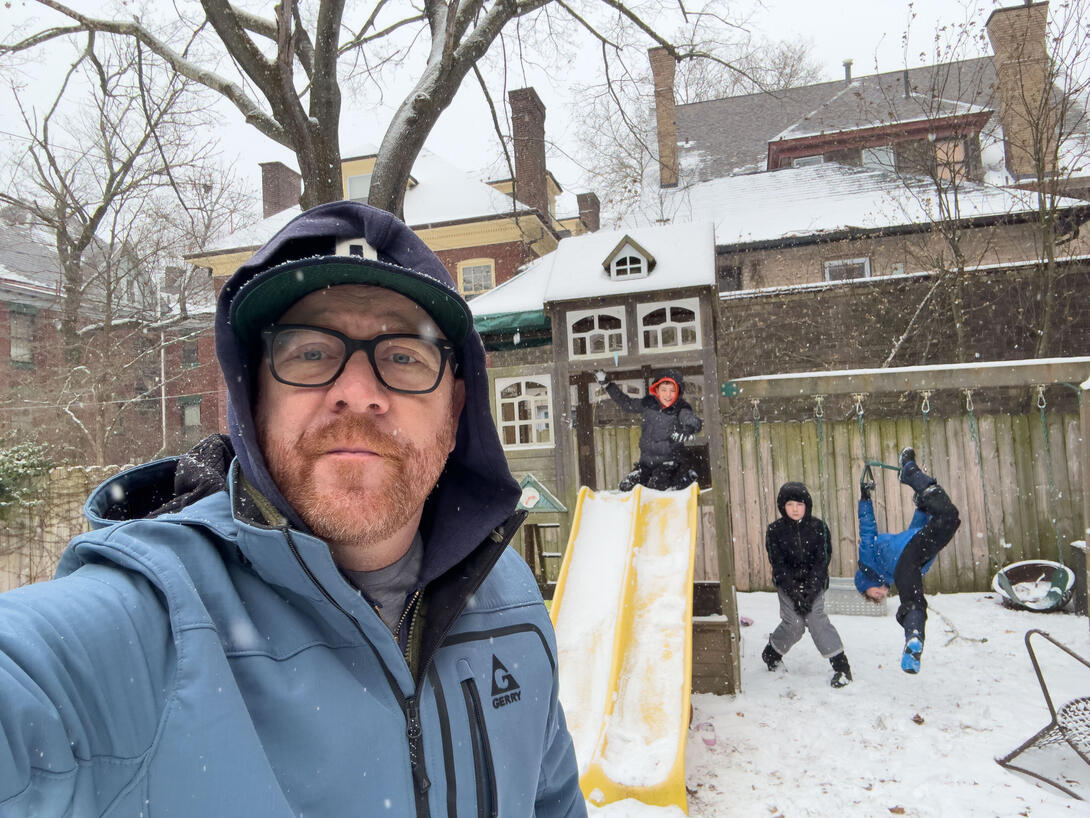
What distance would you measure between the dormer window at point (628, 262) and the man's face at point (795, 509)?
2731 millimetres

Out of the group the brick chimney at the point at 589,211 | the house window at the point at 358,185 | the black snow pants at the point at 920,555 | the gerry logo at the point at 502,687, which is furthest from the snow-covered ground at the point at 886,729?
the brick chimney at the point at 589,211

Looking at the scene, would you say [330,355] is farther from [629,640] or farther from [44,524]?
[44,524]

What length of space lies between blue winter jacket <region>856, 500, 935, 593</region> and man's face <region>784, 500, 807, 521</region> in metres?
0.56

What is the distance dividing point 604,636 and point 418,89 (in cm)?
517

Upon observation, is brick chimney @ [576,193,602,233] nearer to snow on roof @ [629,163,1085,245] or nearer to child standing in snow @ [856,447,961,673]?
snow on roof @ [629,163,1085,245]

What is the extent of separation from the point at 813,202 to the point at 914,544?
12.1 m

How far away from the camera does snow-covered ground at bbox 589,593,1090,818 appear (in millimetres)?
4453

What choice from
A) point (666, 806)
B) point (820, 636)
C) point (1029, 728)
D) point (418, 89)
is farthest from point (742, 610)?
point (418, 89)

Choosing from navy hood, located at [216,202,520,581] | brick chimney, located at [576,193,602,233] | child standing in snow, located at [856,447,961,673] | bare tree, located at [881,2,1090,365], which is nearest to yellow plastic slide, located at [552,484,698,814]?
child standing in snow, located at [856,447,961,673]

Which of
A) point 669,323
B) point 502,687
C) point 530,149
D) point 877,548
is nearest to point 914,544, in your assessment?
point 877,548

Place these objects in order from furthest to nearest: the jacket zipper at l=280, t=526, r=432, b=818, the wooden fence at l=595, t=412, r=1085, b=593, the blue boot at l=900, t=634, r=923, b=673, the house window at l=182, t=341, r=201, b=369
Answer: the house window at l=182, t=341, r=201, b=369 < the wooden fence at l=595, t=412, r=1085, b=593 < the blue boot at l=900, t=634, r=923, b=673 < the jacket zipper at l=280, t=526, r=432, b=818

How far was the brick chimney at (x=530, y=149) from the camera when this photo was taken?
1711 centimetres

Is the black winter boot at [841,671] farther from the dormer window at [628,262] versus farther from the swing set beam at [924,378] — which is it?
the dormer window at [628,262]

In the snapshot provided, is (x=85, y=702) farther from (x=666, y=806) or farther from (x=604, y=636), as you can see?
(x=604, y=636)
